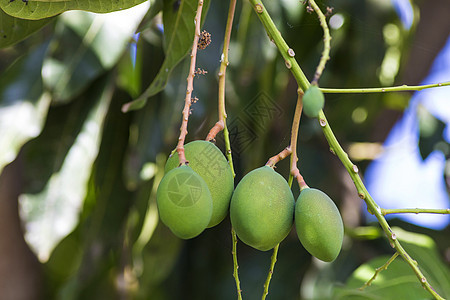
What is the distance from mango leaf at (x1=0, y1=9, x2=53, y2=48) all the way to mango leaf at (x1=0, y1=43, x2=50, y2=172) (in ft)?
1.49

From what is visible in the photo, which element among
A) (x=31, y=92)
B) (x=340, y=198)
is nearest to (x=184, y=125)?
(x=31, y=92)

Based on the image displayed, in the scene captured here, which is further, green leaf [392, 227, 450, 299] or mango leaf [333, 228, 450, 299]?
green leaf [392, 227, 450, 299]

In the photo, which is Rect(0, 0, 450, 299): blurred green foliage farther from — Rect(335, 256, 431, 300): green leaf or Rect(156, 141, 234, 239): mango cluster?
Rect(156, 141, 234, 239): mango cluster

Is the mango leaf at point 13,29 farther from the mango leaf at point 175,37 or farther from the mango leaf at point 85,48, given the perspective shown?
the mango leaf at point 85,48

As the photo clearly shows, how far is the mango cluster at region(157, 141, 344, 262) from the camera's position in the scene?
0.55 m

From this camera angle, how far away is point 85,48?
1.42 m

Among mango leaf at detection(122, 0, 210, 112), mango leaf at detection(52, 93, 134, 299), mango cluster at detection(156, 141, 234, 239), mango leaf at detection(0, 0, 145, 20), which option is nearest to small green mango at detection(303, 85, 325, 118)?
mango cluster at detection(156, 141, 234, 239)

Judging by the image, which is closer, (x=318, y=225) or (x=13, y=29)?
(x=318, y=225)

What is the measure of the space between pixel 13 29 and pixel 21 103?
22.0 inches

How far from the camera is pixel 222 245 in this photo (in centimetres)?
190

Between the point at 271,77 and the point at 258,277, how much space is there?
662 millimetres

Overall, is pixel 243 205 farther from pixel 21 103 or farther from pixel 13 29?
pixel 21 103

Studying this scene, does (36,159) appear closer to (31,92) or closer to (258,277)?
(31,92)

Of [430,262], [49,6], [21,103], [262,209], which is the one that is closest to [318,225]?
[262,209]
